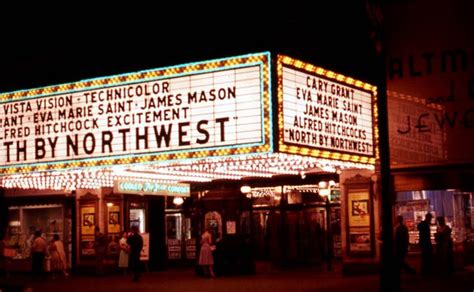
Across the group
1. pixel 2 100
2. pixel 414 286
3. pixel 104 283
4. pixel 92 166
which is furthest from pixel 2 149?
pixel 414 286

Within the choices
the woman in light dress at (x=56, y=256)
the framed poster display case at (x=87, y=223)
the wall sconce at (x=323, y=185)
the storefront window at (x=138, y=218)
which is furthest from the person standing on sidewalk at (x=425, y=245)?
the woman in light dress at (x=56, y=256)

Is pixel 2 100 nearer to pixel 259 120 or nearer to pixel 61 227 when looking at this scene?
pixel 259 120

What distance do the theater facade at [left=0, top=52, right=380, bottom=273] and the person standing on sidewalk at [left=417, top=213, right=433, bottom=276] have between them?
1.64 meters

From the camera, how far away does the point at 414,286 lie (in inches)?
797

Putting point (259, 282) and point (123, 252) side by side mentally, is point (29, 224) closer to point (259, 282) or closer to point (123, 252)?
A: point (123, 252)

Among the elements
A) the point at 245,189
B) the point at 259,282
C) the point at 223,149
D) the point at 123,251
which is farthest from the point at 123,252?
the point at 223,149

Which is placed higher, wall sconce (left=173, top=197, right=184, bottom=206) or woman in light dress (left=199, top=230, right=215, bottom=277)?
wall sconce (left=173, top=197, right=184, bottom=206)

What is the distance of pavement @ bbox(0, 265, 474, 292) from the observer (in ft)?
67.4

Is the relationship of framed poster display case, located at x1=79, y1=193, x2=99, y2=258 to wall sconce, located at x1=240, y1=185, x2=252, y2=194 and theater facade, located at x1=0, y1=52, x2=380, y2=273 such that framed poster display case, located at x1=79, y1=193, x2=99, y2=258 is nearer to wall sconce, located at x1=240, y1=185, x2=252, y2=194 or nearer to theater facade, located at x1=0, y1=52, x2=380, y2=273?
theater facade, located at x1=0, y1=52, x2=380, y2=273

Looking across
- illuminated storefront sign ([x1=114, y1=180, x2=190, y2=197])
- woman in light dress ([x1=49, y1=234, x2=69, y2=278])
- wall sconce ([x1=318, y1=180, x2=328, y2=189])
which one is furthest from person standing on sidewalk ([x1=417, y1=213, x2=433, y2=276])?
woman in light dress ([x1=49, y1=234, x2=69, y2=278])

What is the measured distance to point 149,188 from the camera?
2380 cm

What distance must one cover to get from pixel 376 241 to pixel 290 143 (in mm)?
7149

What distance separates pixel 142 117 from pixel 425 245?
9480mm

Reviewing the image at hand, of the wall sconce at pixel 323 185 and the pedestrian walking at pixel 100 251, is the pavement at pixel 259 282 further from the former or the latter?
the wall sconce at pixel 323 185
